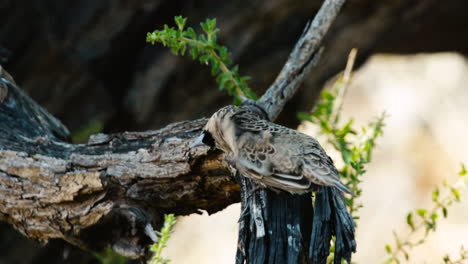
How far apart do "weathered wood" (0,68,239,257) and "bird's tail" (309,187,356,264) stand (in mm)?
210

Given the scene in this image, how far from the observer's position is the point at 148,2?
2135 millimetres

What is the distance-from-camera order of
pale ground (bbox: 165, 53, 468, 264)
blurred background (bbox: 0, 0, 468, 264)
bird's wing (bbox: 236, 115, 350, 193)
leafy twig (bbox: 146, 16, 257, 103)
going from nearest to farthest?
bird's wing (bbox: 236, 115, 350, 193), leafy twig (bbox: 146, 16, 257, 103), blurred background (bbox: 0, 0, 468, 264), pale ground (bbox: 165, 53, 468, 264)

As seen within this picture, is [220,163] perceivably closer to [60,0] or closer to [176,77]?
[176,77]

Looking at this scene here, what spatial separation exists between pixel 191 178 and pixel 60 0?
119cm

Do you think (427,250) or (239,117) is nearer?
(239,117)

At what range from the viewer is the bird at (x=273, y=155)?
100cm

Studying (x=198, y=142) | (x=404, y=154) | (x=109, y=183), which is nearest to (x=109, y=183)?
(x=109, y=183)

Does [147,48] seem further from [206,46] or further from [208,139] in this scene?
[208,139]

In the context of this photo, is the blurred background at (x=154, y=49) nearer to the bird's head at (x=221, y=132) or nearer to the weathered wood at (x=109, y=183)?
the weathered wood at (x=109, y=183)

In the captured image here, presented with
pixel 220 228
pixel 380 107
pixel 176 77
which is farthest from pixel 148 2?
pixel 380 107

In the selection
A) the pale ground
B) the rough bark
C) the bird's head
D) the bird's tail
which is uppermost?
the pale ground

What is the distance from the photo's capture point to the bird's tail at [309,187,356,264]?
3.35 feet

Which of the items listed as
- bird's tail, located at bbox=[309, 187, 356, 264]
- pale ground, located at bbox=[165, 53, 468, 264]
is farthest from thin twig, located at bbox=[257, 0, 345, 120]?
pale ground, located at bbox=[165, 53, 468, 264]

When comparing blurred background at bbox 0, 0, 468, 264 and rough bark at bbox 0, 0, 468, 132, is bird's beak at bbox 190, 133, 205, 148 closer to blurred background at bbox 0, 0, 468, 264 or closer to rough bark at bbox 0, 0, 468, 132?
blurred background at bbox 0, 0, 468, 264
